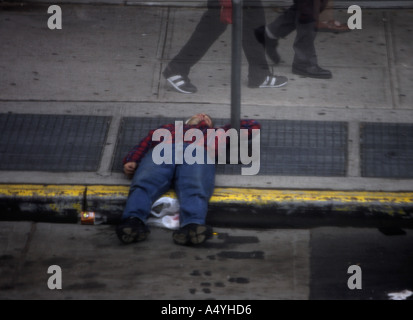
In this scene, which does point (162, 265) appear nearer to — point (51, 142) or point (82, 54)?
point (51, 142)

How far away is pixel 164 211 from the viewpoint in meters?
5.64

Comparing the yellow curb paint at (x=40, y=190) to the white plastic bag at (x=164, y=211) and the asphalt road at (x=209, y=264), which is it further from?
the white plastic bag at (x=164, y=211)

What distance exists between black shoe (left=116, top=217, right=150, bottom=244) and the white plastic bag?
269 millimetres

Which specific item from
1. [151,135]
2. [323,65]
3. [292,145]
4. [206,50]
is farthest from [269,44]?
[151,135]

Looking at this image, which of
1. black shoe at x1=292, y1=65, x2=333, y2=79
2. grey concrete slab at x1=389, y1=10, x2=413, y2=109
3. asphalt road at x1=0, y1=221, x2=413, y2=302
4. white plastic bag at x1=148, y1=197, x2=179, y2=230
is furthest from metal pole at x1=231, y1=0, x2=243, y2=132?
grey concrete slab at x1=389, y1=10, x2=413, y2=109

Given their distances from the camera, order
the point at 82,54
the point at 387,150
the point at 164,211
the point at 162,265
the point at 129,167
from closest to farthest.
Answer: the point at 162,265
the point at 164,211
the point at 129,167
the point at 387,150
the point at 82,54

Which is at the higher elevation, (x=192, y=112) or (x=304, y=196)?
(x=192, y=112)

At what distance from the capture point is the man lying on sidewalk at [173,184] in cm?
527

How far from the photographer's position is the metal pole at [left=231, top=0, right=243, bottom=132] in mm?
5602

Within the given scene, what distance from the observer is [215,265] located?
5.05 metres

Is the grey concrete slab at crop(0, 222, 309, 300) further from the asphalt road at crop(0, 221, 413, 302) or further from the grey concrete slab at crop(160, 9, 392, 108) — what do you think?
the grey concrete slab at crop(160, 9, 392, 108)

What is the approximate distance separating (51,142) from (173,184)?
116 cm

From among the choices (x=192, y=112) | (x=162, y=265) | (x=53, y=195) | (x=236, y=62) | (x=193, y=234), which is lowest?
(x=162, y=265)
